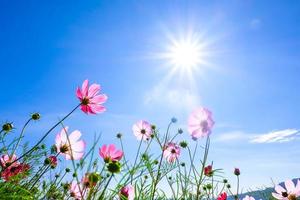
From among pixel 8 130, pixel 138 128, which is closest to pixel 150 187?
pixel 8 130

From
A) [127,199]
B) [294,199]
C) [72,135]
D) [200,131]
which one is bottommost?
[127,199]

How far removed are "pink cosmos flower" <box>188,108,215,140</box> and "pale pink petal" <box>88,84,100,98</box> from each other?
56cm

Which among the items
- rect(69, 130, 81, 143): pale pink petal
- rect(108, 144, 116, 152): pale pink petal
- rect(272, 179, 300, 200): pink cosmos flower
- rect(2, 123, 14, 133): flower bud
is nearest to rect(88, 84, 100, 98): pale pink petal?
rect(69, 130, 81, 143): pale pink petal

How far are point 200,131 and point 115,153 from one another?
1.56 ft

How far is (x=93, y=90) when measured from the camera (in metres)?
2.20

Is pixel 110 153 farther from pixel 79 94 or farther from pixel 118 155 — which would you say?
pixel 79 94

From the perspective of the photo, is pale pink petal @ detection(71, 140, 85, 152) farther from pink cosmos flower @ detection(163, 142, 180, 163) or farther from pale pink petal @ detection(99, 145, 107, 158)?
pink cosmos flower @ detection(163, 142, 180, 163)

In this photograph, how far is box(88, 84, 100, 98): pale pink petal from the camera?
2178 mm

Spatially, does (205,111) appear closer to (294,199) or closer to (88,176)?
(88,176)

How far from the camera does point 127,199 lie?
1227 millimetres

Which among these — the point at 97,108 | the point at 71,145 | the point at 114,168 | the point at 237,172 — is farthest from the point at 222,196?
the point at 114,168

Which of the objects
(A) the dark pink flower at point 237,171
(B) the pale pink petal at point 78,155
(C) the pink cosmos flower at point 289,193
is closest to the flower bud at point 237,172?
(A) the dark pink flower at point 237,171

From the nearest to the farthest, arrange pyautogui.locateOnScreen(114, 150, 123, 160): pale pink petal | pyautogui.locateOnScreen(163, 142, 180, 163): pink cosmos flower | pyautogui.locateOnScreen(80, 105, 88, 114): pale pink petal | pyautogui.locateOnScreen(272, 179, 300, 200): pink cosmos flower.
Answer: pyautogui.locateOnScreen(114, 150, 123, 160): pale pink petal < pyautogui.locateOnScreen(80, 105, 88, 114): pale pink petal < pyautogui.locateOnScreen(163, 142, 180, 163): pink cosmos flower < pyautogui.locateOnScreen(272, 179, 300, 200): pink cosmos flower

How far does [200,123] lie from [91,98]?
2.07 ft
